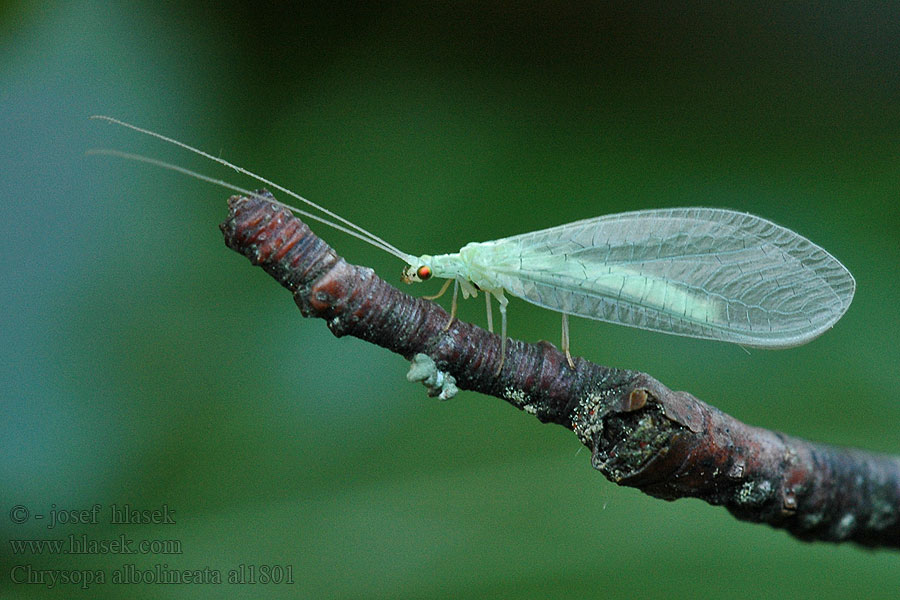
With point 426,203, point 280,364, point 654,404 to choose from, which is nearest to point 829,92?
point 426,203

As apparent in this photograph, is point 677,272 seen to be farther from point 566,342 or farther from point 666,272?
point 566,342

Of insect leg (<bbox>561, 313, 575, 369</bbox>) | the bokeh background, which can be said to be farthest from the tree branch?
the bokeh background

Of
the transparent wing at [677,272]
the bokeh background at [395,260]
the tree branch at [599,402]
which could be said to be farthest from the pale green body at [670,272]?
the tree branch at [599,402]

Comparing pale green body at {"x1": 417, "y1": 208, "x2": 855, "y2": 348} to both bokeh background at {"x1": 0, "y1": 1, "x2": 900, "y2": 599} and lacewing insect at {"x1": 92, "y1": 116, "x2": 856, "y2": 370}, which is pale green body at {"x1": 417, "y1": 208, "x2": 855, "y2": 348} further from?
bokeh background at {"x1": 0, "y1": 1, "x2": 900, "y2": 599}

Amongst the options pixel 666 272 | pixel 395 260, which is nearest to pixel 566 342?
pixel 666 272

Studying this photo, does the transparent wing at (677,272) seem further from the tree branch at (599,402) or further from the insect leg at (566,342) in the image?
the tree branch at (599,402)
